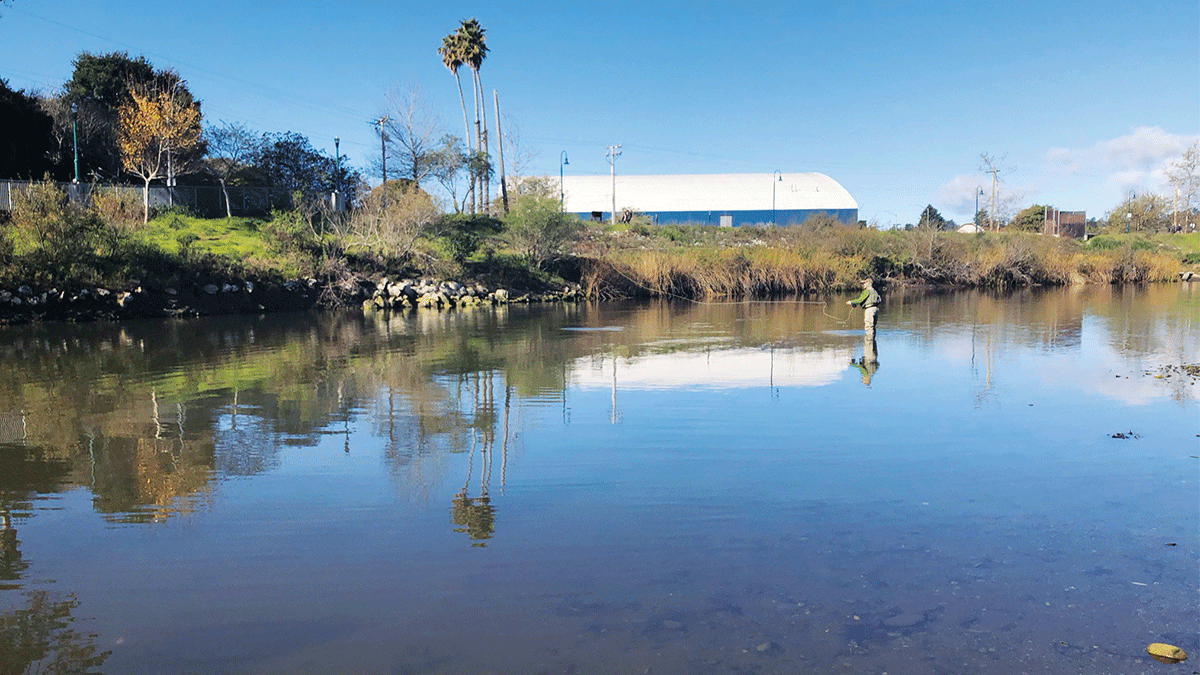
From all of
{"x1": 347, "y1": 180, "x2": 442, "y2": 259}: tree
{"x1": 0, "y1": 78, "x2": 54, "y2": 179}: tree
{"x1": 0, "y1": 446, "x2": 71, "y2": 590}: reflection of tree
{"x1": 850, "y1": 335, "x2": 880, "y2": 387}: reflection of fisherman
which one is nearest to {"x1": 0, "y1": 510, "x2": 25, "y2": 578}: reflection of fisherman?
{"x1": 0, "y1": 446, "x2": 71, "y2": 590}: reflection of tree

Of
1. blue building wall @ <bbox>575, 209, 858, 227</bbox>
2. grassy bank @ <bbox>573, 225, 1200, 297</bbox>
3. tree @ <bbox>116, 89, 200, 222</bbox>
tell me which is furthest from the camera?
blue building wall @ <bbox>575, 209, 858, 227</bbox>

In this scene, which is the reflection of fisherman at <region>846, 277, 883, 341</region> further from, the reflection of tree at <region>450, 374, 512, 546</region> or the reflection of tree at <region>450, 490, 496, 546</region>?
the reflection of tree at <region>450, 490, 496, 546</region>

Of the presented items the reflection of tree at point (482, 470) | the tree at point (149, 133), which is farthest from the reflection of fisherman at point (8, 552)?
the tree at point (149, 133)

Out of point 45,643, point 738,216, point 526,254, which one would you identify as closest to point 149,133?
point 526,254

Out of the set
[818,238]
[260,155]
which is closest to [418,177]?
[260,155]

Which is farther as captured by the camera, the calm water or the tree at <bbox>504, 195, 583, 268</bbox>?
the tree at <bbox>504, 195, 583, 268</bbox>

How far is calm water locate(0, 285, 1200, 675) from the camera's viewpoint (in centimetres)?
525

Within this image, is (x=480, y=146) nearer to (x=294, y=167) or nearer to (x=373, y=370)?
(x=294, y=167)

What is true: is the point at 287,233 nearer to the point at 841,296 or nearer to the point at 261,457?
the point at 841,296

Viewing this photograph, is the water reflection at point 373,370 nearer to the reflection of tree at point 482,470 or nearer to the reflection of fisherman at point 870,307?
the reflection of tree at point 482,470

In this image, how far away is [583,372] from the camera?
16.8 meters

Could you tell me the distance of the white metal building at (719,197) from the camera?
8188cm

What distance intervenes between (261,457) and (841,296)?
39.1 m

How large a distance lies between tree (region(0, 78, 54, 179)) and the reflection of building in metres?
36.3
